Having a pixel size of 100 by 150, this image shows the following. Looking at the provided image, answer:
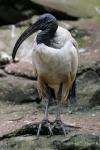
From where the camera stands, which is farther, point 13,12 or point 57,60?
point 13,12

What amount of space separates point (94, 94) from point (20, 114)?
3.76 feet

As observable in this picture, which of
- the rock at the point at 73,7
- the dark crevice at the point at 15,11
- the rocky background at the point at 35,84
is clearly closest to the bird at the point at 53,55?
the rocky background at the point at 35,84

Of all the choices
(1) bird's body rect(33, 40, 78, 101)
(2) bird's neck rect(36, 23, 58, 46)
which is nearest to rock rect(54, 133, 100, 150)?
(1) bird's body rect(33, 40, 78, 101)

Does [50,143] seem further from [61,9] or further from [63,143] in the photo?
[61,9]

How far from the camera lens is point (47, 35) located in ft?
24.0

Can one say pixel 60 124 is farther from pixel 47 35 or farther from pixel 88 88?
pixel 88 88

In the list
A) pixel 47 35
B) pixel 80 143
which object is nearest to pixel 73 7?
pixel 47 35

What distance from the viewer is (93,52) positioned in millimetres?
10883

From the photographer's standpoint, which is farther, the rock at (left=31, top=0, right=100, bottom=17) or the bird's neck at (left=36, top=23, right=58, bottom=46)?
the rock at (left=31, top=0, right=100, bottom=17)

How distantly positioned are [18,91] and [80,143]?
108 inches

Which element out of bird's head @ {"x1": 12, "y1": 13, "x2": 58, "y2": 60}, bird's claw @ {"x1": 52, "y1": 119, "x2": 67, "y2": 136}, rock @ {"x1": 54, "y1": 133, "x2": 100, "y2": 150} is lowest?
rock @ {"x1": 54, "y1": 133, "x2": 100, "y2": 150}

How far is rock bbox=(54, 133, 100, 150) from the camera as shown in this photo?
6.89 meters

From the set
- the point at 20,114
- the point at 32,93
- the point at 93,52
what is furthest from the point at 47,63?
the point at 93,52

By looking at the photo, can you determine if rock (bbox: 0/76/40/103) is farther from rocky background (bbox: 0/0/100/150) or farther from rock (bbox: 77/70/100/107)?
rock (bbox: 77/70/100/107)
